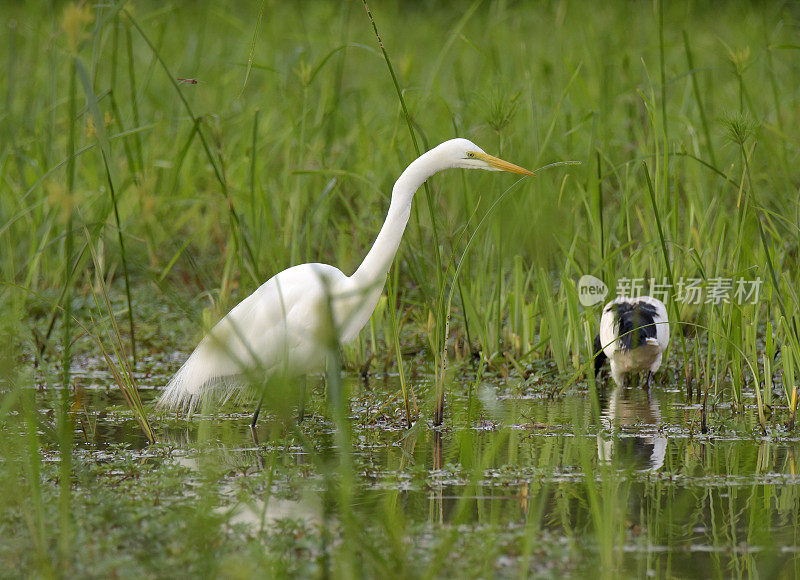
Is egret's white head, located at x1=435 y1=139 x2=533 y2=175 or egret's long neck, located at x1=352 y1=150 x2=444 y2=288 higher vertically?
egret's white head, located at x1=435 y1=139 x2=533 y2=175

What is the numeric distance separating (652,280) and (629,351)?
441mm

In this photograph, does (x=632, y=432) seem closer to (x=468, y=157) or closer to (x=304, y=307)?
(x=468, y=157)

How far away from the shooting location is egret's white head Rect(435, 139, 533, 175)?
4176 millimetres

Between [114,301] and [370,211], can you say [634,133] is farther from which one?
[114,301]

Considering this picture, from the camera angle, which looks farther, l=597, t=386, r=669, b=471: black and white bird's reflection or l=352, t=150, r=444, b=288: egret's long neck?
l=352, t=150, r=444, b=288: egret's long neck

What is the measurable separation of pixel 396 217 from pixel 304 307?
563 millimetres

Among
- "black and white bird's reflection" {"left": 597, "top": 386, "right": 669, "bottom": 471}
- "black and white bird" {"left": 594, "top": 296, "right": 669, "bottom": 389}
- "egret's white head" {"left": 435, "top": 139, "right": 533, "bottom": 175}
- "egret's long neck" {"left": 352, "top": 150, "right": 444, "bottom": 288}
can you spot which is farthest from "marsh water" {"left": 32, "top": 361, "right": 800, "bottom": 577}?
"egret's white head" {"left": 435, "top": 139, "right": 533, "bottom": 175}

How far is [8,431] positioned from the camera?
413 centimetres

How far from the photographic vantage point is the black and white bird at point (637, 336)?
4.90 meters

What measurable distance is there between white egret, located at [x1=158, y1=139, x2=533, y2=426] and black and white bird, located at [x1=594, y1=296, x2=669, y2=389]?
3.73ft

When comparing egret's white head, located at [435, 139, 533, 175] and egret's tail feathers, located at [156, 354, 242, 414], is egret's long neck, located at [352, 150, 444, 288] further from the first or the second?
egret's tail feathers, located at [156, 354, 242, 414]

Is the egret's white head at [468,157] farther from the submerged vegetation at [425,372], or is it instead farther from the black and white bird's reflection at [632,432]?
the black and white bird's reflection at [632,432]

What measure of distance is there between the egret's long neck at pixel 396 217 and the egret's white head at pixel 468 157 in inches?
2.0

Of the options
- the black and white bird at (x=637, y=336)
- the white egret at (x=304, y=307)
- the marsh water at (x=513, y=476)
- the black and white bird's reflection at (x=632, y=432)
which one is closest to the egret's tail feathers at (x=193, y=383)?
the white egret at (x=304, y=307)
